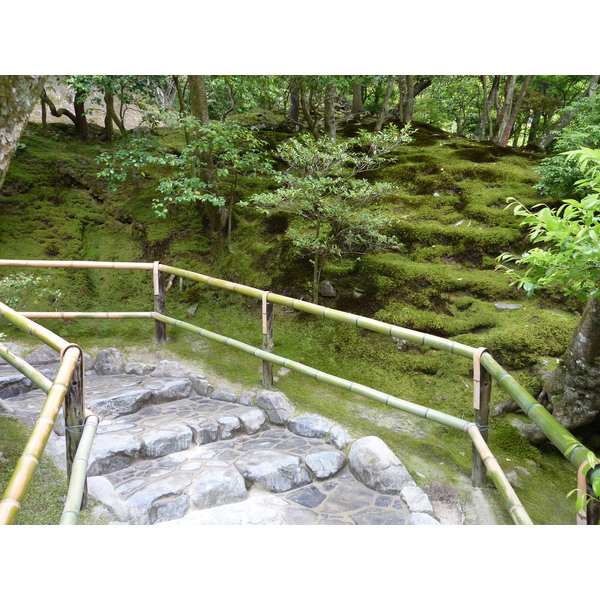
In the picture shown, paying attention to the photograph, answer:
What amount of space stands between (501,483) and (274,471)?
1.43 metres

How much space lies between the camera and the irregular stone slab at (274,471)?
298 centimetres

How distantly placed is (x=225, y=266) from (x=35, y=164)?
14.0 feet

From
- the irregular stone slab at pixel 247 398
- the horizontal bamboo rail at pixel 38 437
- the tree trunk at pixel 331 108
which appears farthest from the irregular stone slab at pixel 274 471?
the tree trunk at pixel 331 108

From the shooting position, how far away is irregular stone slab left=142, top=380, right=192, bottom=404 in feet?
13.8

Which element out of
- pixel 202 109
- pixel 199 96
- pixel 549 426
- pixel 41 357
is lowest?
pixel 41 357

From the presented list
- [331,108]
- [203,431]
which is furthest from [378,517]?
[331,108]

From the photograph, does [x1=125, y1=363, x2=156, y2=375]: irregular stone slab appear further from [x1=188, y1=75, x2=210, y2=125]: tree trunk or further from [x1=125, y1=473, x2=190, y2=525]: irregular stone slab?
[x1=188, y1=75, x2=210, y2=125]: tree trunk

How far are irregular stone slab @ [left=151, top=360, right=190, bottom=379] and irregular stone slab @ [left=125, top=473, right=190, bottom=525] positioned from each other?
6.06 ft

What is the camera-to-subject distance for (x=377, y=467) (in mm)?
2996

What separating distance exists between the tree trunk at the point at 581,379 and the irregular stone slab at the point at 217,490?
2512 millimetres

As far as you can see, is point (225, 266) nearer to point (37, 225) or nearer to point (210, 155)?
point (210, 155)

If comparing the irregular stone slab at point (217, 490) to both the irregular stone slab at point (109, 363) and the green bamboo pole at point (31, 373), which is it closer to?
the green bamboo pole at point (31, 373)

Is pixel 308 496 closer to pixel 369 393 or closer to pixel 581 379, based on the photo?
pixel 369 393
